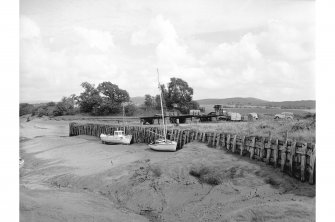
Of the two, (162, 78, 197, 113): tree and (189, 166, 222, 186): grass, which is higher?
(162, 78, 197, 113): tree

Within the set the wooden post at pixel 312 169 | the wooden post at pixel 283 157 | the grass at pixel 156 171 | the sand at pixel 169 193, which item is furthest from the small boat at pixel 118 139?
the wooden post at pixel 312 169

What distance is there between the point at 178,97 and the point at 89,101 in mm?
10411

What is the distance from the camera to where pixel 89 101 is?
111ft

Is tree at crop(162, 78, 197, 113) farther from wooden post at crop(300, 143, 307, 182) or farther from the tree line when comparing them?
wooden post at crop(300, 143, 307, 182)

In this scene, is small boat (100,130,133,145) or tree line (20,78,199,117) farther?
tree line (20,78,199,117)

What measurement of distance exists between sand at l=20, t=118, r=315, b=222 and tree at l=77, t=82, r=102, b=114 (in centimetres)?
2032

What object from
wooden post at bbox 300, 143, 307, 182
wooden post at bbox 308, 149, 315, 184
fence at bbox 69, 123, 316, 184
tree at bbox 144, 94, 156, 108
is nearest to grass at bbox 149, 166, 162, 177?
fence at bbox 69, 123, 316, 184

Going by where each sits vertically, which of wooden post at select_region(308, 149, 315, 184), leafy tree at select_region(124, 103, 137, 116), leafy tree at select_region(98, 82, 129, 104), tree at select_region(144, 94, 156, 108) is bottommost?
wooden post at select_region(308, 149, 315, 184)

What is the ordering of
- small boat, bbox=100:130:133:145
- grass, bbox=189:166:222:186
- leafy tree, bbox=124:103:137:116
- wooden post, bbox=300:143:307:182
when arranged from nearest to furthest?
wooden post, bbox=300:143:307:182 < grass, bbox=189:166:222:186 < small boat, bbox=100:130:133:145 < leafy tree, bbox=124:103:137:116

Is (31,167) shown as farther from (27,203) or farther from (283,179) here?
(283,179)

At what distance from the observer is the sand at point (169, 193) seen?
18.3ft

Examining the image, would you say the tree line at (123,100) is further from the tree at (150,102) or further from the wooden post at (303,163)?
the wooden post at (303,163)

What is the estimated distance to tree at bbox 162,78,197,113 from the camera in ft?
89.7

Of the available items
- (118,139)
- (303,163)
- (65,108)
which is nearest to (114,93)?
(118,139)
